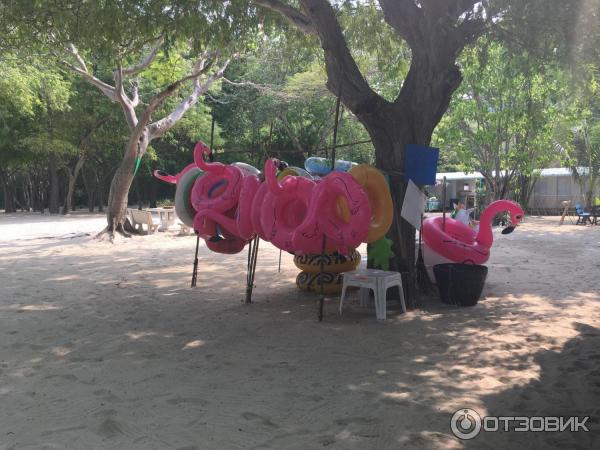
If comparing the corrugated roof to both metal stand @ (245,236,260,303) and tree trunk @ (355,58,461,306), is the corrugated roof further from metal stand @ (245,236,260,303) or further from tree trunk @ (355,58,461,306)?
metal stand @ (245,236,260,303)

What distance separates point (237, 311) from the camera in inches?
272

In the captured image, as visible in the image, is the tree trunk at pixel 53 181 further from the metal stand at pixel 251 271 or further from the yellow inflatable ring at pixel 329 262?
the yellow inflatable ring at pixel 329 262

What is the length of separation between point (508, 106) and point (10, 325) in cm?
1842

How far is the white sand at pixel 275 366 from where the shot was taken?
3459 mm

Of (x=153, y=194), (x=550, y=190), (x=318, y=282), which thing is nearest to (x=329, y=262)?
(x=318, y=282)

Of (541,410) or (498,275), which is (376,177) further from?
(498,275)

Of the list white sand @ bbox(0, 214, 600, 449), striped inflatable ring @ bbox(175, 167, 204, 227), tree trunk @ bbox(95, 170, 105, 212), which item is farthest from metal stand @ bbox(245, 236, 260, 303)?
tree trunk @ bbox(95, 170, 105, 212)

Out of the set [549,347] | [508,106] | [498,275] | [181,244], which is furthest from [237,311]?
[508,106]

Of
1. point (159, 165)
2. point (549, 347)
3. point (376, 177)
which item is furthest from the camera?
point (159, 165)

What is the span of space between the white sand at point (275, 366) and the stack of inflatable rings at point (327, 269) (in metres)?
0.34

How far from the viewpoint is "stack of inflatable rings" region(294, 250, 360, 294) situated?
7.81 m

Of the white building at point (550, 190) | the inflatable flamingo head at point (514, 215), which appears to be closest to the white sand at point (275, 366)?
the inflatable flamingo head at point (514, 215)

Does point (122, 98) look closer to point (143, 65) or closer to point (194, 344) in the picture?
point (143, 65)

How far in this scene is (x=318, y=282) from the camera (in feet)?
26.2
